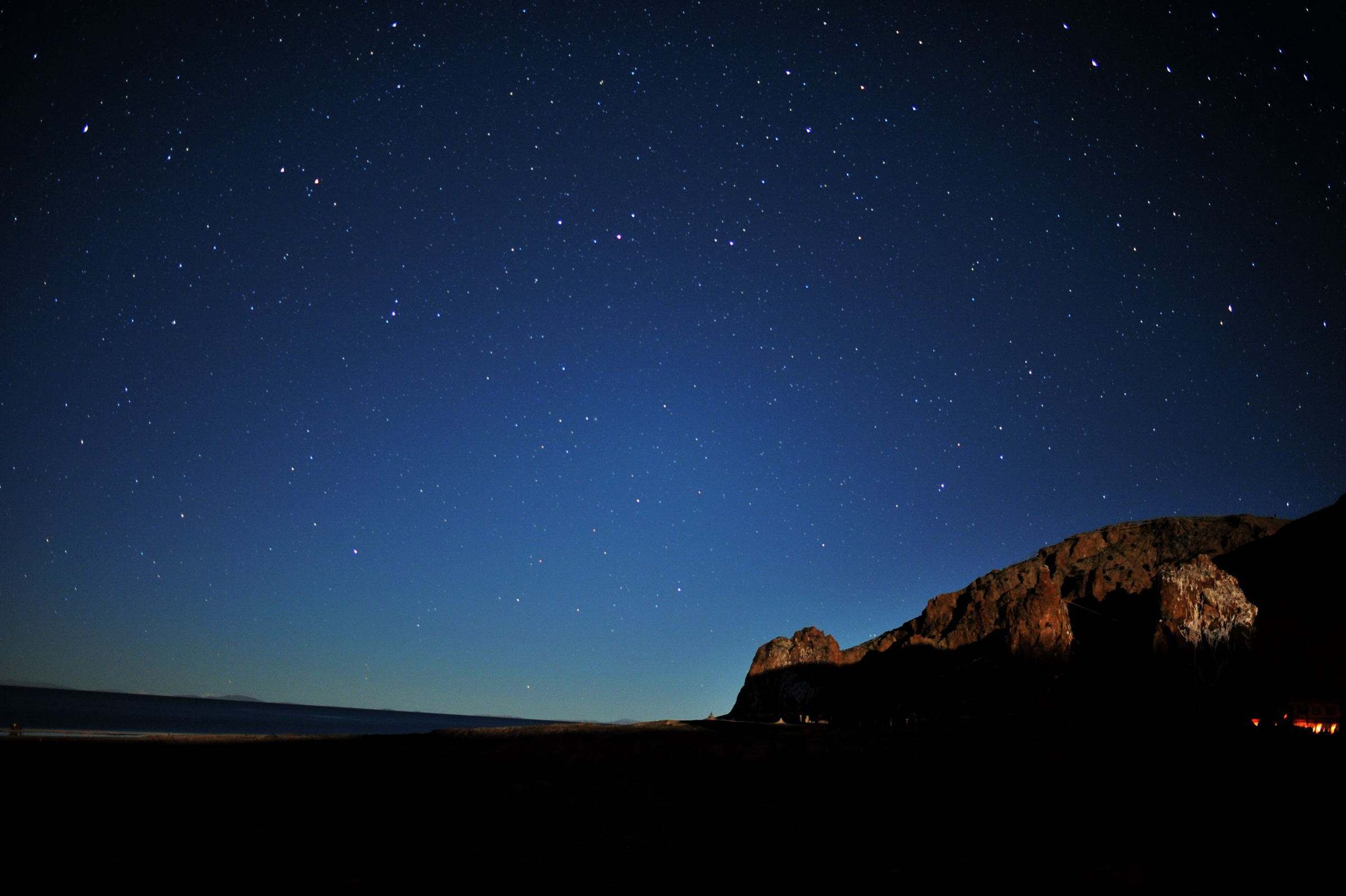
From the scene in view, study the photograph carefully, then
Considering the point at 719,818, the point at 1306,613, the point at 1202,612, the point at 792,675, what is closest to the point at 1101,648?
the point at 1202,612

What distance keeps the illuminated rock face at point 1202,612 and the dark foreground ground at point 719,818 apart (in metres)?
20.4

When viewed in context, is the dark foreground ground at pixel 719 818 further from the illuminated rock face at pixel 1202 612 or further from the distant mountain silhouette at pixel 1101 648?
the distant mountain silhouette at pixel 1101 648

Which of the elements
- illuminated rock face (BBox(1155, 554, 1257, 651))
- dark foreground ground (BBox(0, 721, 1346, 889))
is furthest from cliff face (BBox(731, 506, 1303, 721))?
dark foreground ground (BBox(0, 721, 1346, 889))

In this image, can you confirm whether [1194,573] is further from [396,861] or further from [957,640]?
[396,861]

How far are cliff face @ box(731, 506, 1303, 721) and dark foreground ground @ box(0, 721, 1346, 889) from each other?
21.9 m

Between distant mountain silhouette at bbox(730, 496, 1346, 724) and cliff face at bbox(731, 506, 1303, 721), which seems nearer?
distant mountain silhouette at bbox(730, 496, 1346, 724)

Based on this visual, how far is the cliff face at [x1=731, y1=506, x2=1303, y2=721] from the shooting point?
110ft

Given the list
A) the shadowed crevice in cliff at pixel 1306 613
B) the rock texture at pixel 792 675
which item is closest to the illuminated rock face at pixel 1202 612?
the shadowed crevice in cliff at pixel 1306 613

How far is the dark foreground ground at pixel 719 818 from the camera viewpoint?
633cm

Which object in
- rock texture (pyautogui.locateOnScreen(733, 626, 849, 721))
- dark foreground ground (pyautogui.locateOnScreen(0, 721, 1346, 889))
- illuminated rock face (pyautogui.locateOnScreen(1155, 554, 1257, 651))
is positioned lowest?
rock texture (pyautogui.locateOnScreen(733, 626, 849, 721))

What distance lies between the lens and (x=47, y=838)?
7961 millimetres

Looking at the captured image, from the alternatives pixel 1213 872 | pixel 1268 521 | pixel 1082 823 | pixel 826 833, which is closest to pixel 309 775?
pixel 826 833

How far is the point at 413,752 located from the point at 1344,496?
45218 millimetres

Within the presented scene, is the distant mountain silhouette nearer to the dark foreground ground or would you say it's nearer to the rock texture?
the rock texture
